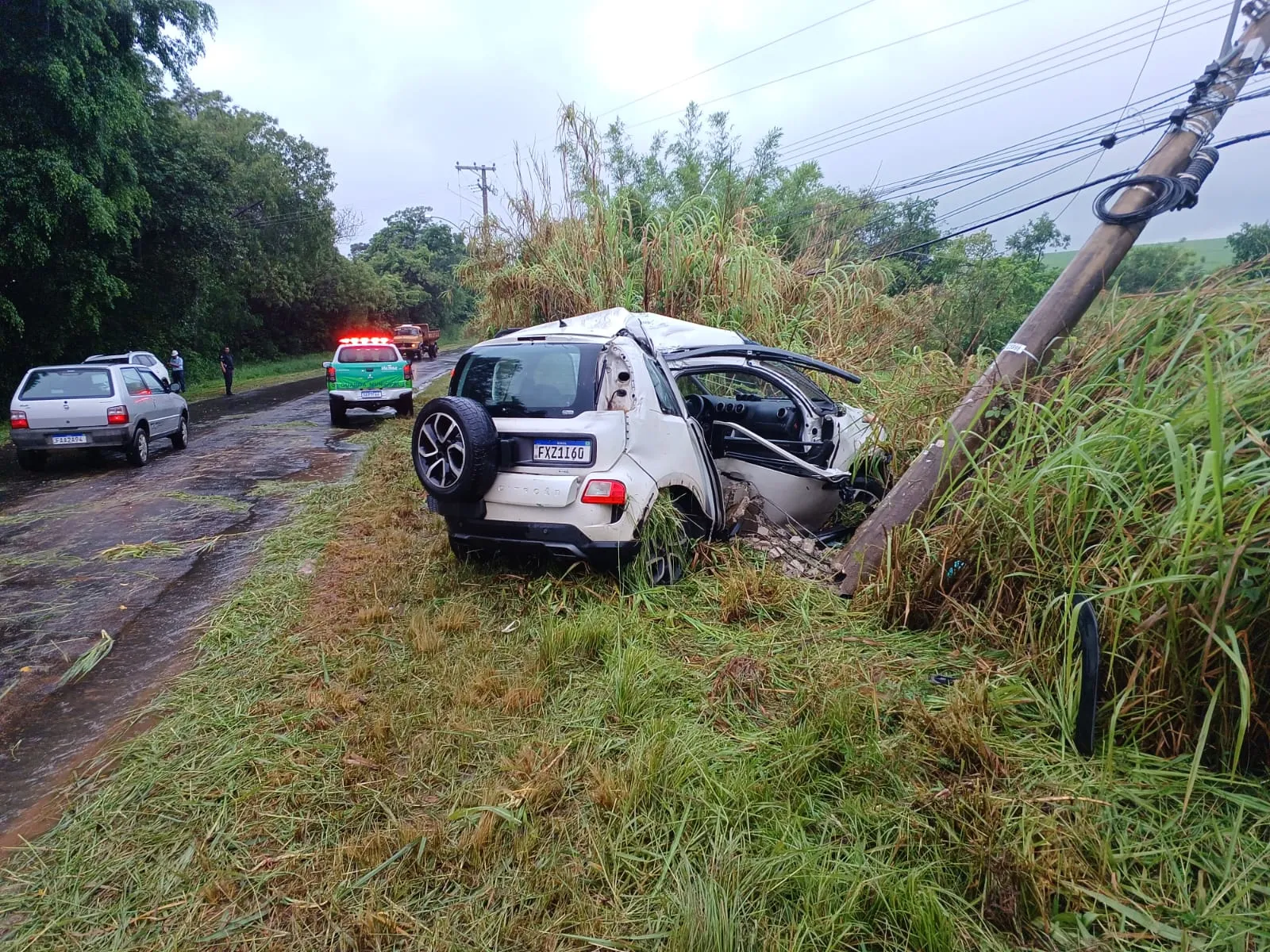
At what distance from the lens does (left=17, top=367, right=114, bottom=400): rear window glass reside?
9133mm

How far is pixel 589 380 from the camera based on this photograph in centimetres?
441

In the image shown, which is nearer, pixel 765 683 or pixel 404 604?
pixel 765 683

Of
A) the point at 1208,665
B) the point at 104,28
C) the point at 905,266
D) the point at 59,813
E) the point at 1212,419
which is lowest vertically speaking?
the point at 59,813

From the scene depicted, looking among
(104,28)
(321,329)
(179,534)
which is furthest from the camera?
(321,329)

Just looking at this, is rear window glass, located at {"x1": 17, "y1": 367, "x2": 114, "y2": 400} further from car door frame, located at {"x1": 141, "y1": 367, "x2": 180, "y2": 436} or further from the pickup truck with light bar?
the pickup truck with light bar

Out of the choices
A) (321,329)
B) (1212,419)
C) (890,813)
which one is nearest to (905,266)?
(1212,419)

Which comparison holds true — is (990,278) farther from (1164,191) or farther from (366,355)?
(366,355)

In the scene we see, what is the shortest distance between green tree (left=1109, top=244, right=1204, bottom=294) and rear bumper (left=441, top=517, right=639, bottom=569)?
3.35 metres

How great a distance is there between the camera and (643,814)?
251 centimetres

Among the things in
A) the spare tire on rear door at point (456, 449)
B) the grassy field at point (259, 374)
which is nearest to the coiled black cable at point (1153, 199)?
the spare tire on rear door at point (456, 449)

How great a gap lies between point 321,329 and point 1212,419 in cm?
3886

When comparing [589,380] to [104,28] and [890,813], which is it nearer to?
[890,813]

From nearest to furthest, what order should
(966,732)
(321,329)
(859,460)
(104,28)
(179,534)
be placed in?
(966,732) → (859,460) → (179,534) → (104,28) → (321,329)

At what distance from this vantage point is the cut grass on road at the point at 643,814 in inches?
80.8
